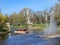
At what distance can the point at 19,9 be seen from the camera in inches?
149

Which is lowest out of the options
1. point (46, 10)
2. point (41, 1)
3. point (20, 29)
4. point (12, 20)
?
point (20, 29)

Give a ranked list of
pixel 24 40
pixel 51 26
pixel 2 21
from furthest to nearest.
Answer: pixel 51 26 < pixel 24 40 < pixel 2 21

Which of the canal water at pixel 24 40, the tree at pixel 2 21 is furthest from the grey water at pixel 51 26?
the tree at pixel 2 21

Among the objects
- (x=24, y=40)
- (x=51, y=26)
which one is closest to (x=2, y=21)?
(x=24, y=40)

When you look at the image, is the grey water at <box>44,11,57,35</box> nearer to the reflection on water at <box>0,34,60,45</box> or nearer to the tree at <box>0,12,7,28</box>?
the reflection on water at <box>0,34,60,45</box>

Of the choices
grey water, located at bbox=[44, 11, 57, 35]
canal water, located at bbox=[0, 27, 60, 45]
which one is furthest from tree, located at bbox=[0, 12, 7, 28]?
grey water, located at bbox=[44, 11, 57, 35]

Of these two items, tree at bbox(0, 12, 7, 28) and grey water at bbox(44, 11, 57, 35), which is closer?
tree at bbox(0, 12, 7, 28)

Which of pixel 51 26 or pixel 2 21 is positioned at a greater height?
pixel 2 21

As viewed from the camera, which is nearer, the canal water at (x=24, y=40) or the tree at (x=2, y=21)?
the tree at (x=2, y=21)

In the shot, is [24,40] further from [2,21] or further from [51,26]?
[51,26]

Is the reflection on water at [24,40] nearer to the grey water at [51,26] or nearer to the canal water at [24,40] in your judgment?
the canal water at [24,40]

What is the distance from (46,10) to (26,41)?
38.3 inches

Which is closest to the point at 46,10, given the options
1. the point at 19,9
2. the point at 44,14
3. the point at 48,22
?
the point at 44,14

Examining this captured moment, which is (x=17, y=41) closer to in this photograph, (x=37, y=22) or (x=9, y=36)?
(x=9, y=36)
